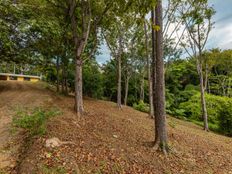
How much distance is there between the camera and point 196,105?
1997cm

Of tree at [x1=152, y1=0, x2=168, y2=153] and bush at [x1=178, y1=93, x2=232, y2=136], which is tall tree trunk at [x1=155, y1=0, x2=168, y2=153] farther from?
bush at [x1=178, y1=93, x2=232, y2=136]

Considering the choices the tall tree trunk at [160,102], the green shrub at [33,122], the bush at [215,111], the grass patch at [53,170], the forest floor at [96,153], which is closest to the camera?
the grass patch at [53,170]

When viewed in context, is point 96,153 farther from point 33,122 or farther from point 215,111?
point 215,111

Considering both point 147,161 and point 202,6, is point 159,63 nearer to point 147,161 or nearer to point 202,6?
point 147,161

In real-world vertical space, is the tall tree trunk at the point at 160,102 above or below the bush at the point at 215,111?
above

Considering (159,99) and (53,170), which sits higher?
(159,99)

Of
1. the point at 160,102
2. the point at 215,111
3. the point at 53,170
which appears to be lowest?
the point at 215,111

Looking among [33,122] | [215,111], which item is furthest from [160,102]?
[215,111]

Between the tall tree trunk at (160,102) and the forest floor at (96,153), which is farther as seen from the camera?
the tall tree trunk at (160,102)

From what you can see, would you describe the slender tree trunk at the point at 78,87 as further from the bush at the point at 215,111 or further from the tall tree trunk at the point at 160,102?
the bush at the point at 215,111

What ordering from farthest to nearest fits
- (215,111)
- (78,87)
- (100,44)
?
(215,111) < (100,44) < (78,87)

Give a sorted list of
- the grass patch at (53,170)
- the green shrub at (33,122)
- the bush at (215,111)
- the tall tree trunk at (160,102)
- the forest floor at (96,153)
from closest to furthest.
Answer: the grass patch at (53,170) < the forest floor at (96,153) < the green shrub at (33,122) < the tall tree trunk at (160,102) < the bush at (215,111)

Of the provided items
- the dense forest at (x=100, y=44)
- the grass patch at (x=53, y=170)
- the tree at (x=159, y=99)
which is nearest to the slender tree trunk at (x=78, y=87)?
the dense forest at (x=100, y=44)

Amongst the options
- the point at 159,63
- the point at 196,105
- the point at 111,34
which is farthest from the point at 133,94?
the point at 159,63
